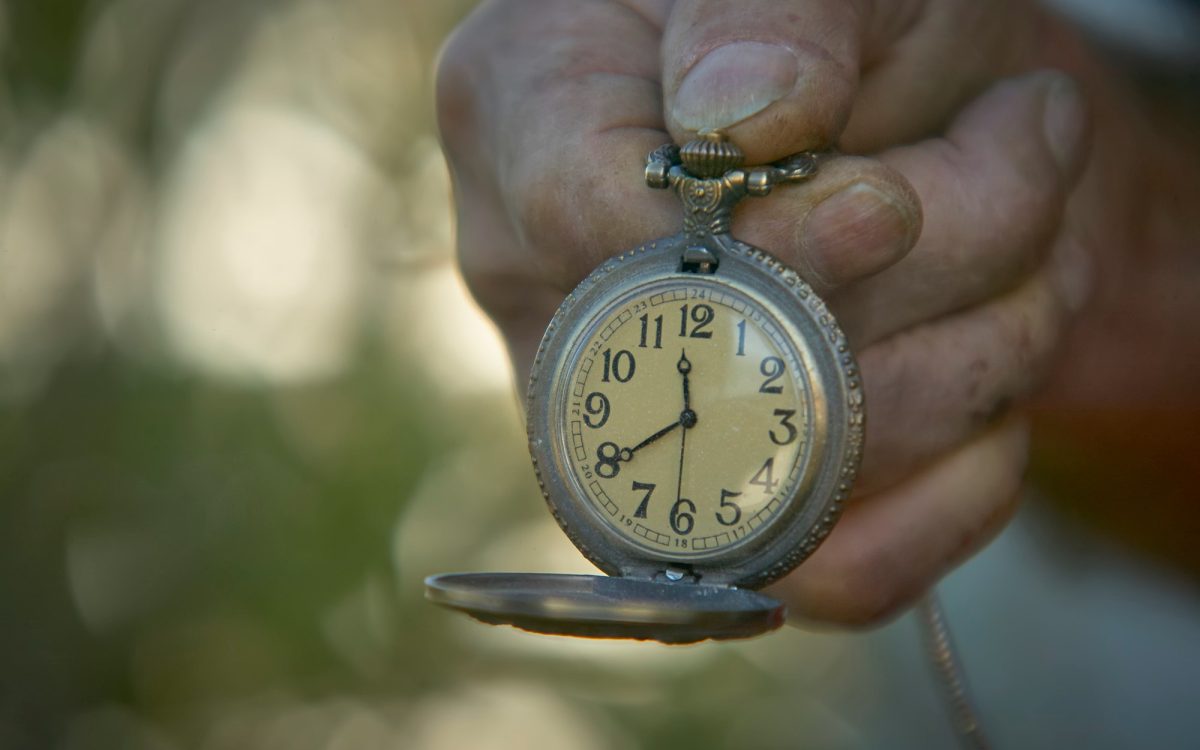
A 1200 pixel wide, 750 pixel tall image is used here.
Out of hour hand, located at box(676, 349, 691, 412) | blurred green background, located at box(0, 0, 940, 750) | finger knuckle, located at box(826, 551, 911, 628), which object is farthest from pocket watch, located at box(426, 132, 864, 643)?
blurred green background, located at box(0, 0, 940, 750)

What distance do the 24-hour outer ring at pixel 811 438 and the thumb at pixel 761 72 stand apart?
13cm

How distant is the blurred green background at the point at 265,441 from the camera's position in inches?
174

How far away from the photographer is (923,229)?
1.73 metres

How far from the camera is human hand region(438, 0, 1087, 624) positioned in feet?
4.90

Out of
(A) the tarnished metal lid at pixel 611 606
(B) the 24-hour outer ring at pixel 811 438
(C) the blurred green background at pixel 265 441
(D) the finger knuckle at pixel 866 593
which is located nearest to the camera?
(A) the tarnished metal lid at pixel 611 606

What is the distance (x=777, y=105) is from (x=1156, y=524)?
185 centimetres

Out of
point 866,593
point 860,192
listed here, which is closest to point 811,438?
point 860,192

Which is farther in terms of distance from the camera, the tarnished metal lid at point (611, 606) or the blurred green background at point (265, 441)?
the blurred green background at point (265, 441)

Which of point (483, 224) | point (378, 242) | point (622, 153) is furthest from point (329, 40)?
point (622, 153)

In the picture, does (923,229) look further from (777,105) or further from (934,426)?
(777,105)

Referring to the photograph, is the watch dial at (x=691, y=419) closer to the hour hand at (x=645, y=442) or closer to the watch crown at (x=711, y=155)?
the hour hand at (x=645, y=442)

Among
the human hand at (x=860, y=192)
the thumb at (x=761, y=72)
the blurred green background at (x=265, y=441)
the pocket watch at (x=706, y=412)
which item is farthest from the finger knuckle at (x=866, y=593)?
the blurred green background at (x=265, y=441)

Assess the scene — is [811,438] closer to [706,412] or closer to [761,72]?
[706,412]

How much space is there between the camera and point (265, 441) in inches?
187
